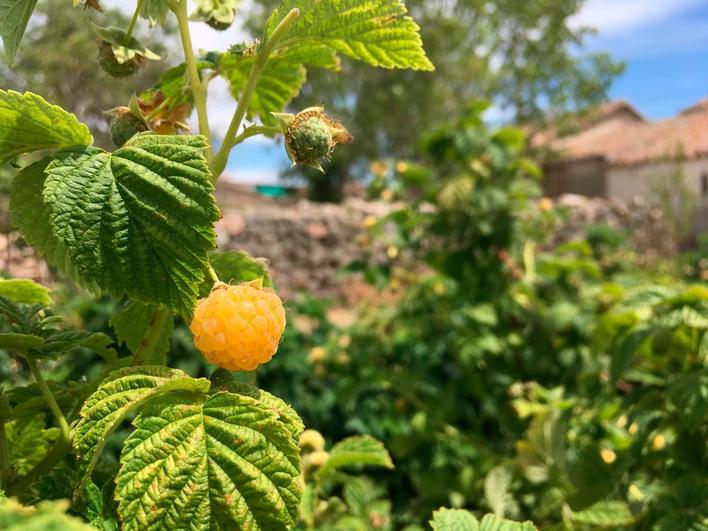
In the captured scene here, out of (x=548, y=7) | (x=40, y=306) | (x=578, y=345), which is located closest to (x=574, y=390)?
(x=578, y=345)

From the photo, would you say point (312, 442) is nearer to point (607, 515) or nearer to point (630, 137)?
point (607, 515)

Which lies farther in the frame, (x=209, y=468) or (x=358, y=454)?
(x=358, y=454)

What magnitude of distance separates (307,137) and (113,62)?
0.52ft

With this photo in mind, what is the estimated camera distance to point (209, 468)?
15.2 inches

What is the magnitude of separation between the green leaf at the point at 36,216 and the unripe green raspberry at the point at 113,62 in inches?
3.8

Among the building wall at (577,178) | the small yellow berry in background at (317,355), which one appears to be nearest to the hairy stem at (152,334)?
the small yellow berry in background at (317,355)

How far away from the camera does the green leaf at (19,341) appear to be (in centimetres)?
43

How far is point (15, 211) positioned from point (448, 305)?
68.7 inches

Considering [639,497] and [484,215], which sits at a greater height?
[484,215]

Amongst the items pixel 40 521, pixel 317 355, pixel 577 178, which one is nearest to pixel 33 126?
pixel 40 521

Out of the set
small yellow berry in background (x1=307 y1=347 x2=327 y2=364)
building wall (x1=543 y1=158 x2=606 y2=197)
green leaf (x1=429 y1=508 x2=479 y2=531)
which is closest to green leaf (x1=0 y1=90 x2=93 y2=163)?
green leaf (x1=429 y1=508 x2=479 y2=531)

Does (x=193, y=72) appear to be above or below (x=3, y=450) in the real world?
above

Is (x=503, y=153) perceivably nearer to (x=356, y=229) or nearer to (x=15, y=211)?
(x=15, y=211)

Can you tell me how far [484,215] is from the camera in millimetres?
2064
